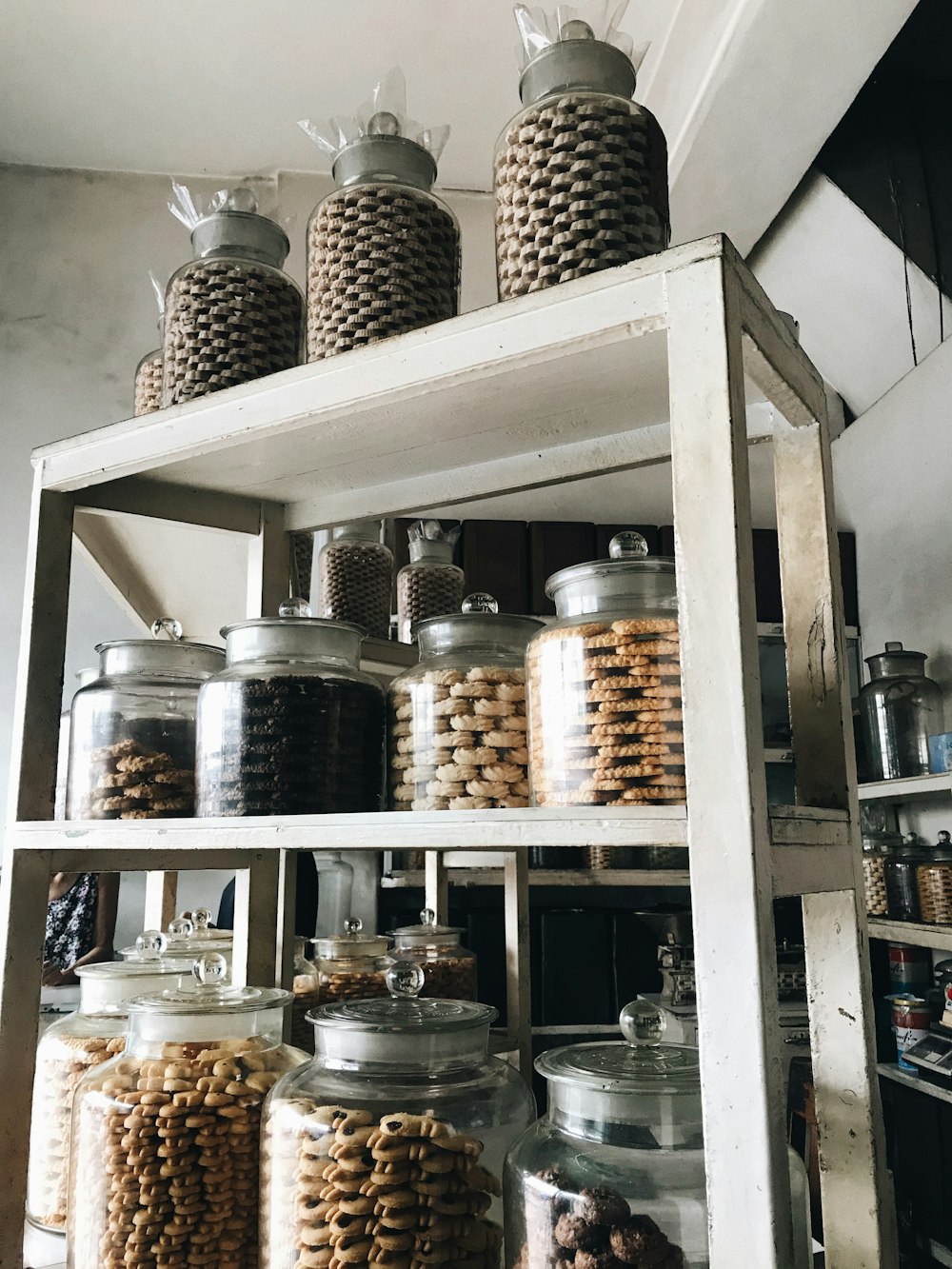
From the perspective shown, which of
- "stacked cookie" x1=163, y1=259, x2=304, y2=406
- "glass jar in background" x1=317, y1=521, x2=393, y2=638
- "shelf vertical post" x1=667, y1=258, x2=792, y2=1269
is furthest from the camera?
"glass jar in background" x1=317, y1=521, x2=393, y2=638

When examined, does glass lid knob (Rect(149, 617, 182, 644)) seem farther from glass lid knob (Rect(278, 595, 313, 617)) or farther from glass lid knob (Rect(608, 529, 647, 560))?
glass lid knob (Rect(608, 529, 647, 560))

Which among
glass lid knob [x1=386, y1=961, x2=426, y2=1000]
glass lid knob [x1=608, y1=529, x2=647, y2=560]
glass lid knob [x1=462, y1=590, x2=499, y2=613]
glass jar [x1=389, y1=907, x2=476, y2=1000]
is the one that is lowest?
glass jar [x1=389, y1=907, x2=476, y2=1000]

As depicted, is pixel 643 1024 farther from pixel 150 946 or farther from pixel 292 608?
pixel 150 946

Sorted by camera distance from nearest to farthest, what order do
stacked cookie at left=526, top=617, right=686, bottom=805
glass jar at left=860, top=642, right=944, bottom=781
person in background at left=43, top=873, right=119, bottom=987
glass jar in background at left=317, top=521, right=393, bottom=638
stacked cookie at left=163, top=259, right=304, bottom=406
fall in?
stacked cookie at left=526, top=617, right=686, bottom=805
stacked cookie at left=163, top=259, right=304, bottom=406
glass jar in background at left=317, top=521, right=393, bottom=638
glass jar at left=860, top=642, right=944, bottom=781
person in background at left=43, top=873, right=119, bottom=987

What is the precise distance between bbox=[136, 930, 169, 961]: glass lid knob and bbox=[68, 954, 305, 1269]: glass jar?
29 centimetres

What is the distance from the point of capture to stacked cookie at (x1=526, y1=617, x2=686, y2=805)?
28.3 inches

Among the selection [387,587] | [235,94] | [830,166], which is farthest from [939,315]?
[235,94]

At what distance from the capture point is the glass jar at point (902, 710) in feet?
10.3

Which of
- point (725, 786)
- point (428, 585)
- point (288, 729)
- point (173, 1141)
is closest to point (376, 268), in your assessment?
point (288, 729)

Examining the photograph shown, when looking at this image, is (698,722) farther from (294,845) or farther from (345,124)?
(345,124)

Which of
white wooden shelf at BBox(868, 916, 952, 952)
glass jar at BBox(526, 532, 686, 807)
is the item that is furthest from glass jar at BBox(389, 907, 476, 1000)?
white wooden shelf at BBox(868, 916, 952, 952)

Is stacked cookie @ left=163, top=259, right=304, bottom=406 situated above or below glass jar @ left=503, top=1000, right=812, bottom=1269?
above

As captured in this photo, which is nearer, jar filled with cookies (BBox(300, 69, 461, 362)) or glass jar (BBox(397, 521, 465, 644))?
jar filled with cookies (BBox(300, 69, 461, 362))

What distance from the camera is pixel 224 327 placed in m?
1.04
